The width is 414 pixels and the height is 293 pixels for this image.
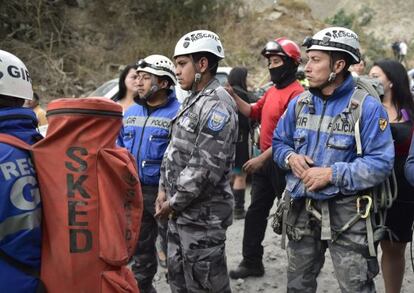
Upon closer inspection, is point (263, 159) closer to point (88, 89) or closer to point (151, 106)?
point (151, 106)

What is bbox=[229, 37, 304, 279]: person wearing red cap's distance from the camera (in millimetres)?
4246

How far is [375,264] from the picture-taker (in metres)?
2.96

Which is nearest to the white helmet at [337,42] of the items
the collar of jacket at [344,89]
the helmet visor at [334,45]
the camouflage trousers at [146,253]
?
the helmet visor at [334,45]

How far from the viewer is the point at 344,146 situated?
295cm

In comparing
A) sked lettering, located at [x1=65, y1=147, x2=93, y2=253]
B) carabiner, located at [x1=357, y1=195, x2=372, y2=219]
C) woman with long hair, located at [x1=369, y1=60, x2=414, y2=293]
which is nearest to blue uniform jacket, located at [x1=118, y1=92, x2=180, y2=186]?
carabiner, located at [x1=357, y1=195, x2=372, y2=219]

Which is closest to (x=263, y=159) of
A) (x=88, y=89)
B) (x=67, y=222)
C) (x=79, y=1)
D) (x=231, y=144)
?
(x=231, y=144)

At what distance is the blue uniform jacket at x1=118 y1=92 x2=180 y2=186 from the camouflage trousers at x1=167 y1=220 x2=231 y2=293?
0.70 metres

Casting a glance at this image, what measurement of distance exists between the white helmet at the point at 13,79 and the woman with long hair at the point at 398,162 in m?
2.74

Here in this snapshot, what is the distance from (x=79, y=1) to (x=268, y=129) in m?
14.5

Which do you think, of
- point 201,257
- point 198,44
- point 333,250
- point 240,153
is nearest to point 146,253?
point 201,257

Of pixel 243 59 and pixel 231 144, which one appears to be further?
pixel 243 59

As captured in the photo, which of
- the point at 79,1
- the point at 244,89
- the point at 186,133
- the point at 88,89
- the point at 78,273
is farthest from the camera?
the point at 79,1

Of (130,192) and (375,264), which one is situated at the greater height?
(130,192)

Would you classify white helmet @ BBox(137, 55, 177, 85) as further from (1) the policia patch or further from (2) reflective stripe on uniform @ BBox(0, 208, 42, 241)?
(2) reflective stripe on uniform @ BBox(0, 208, 42, 241)
